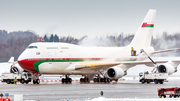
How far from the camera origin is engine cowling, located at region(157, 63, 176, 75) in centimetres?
3328

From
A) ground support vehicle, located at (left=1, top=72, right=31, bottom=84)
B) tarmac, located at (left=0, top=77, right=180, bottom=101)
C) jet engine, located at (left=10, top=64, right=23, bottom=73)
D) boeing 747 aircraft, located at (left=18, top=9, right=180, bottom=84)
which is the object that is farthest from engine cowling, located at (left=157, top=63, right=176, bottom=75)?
jet engine, located at (left=10, top=64, right=23, bottom=73)

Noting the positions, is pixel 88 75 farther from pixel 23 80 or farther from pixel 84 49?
pixel 23 80

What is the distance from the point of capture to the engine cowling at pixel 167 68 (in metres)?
33.3

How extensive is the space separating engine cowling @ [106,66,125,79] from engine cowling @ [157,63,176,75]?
3.82 m

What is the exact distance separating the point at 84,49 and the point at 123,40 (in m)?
29.7

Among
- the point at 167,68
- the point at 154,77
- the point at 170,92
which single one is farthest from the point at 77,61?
the point at 170,92

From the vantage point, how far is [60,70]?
112 ft

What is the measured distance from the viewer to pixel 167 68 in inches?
1310

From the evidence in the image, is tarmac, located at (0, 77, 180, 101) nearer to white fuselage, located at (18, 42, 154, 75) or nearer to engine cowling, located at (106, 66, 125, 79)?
white fuselage, located at (18, 42, 154, 75)

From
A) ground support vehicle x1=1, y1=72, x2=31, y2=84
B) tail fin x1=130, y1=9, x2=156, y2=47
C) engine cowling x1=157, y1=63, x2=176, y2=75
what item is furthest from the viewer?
tail fin x1=130, y1=9, x2=156, y2=47

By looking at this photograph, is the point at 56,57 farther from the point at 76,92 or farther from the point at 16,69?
the point at 76,92

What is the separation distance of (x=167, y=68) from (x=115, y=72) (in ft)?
16.7

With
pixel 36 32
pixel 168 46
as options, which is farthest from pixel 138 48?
pixel 36 32

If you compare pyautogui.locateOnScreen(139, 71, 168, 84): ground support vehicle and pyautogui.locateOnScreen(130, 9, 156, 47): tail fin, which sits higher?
pyautogui.locateOnScreen(130, 9, 156, 47): tail fin
